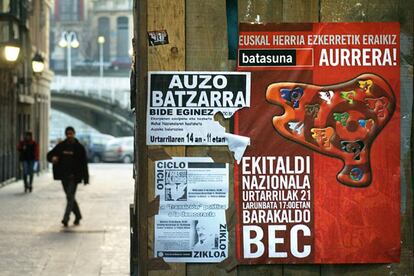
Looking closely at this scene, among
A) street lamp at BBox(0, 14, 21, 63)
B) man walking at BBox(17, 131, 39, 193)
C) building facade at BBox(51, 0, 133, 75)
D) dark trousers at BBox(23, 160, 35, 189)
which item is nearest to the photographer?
street lamp at BBox(0, 14, 21, 63)

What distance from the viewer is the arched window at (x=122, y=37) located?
122 metres

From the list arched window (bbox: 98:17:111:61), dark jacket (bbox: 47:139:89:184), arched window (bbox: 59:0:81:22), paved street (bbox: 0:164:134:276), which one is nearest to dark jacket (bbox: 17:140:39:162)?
paved street (bbox: 0:164:134:276)

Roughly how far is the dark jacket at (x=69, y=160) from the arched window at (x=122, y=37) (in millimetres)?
106202

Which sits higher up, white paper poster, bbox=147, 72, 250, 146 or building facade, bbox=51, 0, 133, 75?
building facade, bbox=51, 0, 133, 75

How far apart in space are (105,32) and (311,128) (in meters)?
119

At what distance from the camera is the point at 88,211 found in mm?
19047

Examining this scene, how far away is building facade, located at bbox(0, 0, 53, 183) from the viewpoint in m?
27.3

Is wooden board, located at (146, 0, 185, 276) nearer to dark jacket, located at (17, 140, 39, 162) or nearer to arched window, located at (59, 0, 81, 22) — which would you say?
dark jacket, located at (17, 140, 39, 162)

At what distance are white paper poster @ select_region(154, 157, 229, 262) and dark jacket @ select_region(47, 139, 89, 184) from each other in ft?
32.3

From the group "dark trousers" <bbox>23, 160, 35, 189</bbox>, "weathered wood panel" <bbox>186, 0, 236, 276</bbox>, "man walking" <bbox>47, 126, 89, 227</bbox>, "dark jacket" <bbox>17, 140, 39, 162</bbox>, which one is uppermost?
"weathered wood panel" <bbox>186, 0, 236, 276</bbox>

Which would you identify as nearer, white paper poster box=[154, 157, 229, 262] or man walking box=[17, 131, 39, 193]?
white paper poster box=[154, 157, 229, 262]

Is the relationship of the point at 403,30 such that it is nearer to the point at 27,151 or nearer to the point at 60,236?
the point at 60,236

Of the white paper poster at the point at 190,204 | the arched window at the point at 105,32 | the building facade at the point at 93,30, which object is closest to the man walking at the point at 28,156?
the white paper poster at the point at 190,204

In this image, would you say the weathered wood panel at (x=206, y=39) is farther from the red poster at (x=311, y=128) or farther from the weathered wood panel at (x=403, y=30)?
the weathered wood panel at (x=403, y=30)
